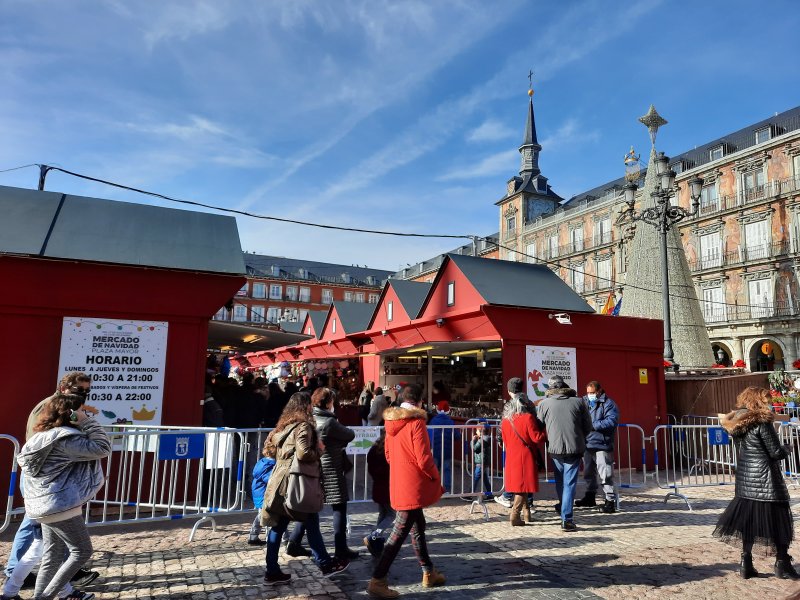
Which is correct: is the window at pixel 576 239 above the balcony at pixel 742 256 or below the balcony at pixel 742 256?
above

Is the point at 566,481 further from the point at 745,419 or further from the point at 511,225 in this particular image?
the point at 511,225

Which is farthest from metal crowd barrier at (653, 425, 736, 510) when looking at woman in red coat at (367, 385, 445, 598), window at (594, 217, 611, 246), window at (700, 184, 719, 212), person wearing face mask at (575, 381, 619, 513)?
window at (594, 217, 611, 246)

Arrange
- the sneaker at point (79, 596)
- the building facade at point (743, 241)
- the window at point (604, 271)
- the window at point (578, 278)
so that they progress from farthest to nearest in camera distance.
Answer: the window at point (578, 278) → the window at point (604, 271) → the building facade at point (743, 241) → the sneaker at point (79, 596)

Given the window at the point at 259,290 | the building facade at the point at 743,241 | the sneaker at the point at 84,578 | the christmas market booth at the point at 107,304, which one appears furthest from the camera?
the window at the point at 259,290

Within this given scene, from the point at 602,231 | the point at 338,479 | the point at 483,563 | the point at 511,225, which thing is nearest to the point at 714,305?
the point at 602,231

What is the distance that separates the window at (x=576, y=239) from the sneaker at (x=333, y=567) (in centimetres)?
4538

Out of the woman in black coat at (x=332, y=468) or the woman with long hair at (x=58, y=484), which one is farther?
the woman in black coat at (x=332, y=468)

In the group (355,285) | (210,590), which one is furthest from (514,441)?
(355,285)

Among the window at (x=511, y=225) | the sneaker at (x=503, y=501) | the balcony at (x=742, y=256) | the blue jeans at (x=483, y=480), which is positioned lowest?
the sneaker at (x=503, y=501)

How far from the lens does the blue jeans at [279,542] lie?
4641 millimetres

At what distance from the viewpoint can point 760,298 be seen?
3428 cm

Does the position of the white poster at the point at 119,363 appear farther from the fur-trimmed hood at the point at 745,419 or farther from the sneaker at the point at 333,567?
the fur-trimmed hood at the point at 745,419

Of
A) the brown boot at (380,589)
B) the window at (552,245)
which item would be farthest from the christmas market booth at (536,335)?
the window at (552,245)

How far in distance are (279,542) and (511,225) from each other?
174 ft
